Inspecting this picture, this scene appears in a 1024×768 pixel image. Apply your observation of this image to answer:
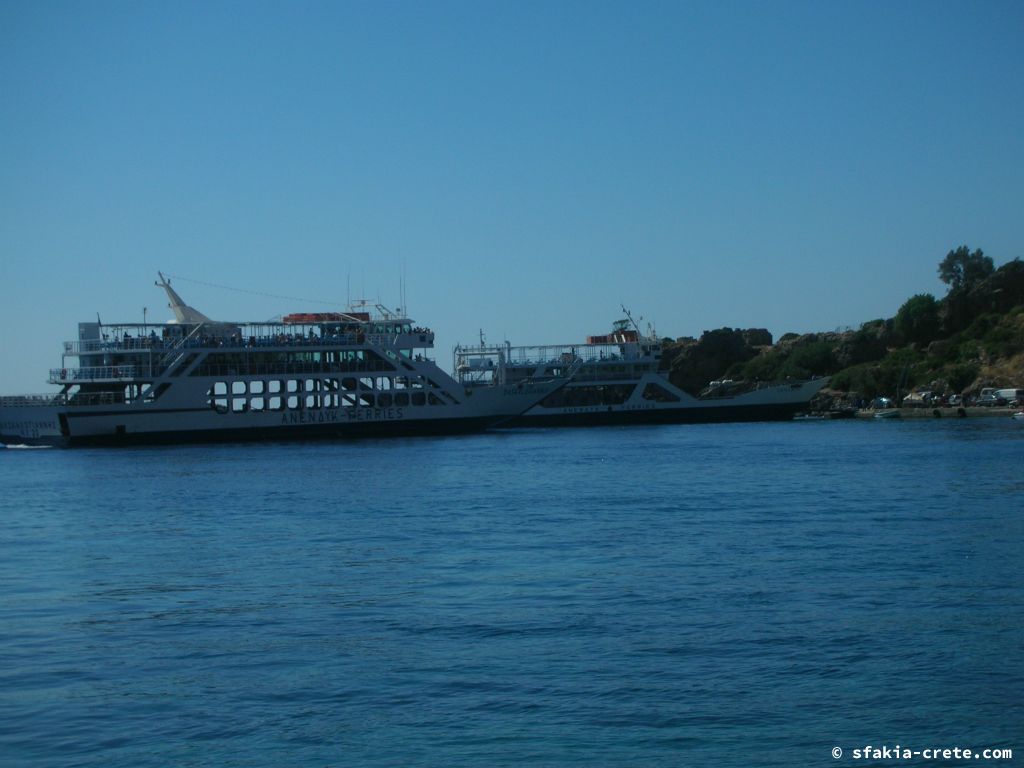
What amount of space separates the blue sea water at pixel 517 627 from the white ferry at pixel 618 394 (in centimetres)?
5102

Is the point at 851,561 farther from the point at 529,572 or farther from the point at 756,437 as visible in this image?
the point at 756,437

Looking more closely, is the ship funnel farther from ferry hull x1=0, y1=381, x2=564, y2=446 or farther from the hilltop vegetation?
the hilltop vegetation

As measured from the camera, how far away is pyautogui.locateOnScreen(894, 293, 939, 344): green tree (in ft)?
401

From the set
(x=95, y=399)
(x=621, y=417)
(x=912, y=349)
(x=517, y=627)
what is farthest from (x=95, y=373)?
(x=912, y=349)

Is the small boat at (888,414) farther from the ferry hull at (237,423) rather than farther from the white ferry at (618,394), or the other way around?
the ferry hull at (237,423)

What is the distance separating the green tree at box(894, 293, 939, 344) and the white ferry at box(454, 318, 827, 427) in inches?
1519

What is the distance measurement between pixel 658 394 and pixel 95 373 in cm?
3983

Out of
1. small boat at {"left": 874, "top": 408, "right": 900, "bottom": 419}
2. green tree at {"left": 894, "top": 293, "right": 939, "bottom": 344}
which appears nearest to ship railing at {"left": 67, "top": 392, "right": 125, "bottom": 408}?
small boat at {"left": 874, "top": 408, "right": 900, "bottom": 419}

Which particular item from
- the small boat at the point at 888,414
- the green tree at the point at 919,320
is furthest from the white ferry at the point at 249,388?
the green tree at the point at 919,320

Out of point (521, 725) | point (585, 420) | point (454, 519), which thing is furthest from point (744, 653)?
point (585, 420)

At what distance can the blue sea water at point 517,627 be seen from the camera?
41.7ft

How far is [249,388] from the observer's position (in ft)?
237

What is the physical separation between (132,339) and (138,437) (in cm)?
610

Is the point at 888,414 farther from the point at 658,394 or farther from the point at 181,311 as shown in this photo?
the point at 181,311
